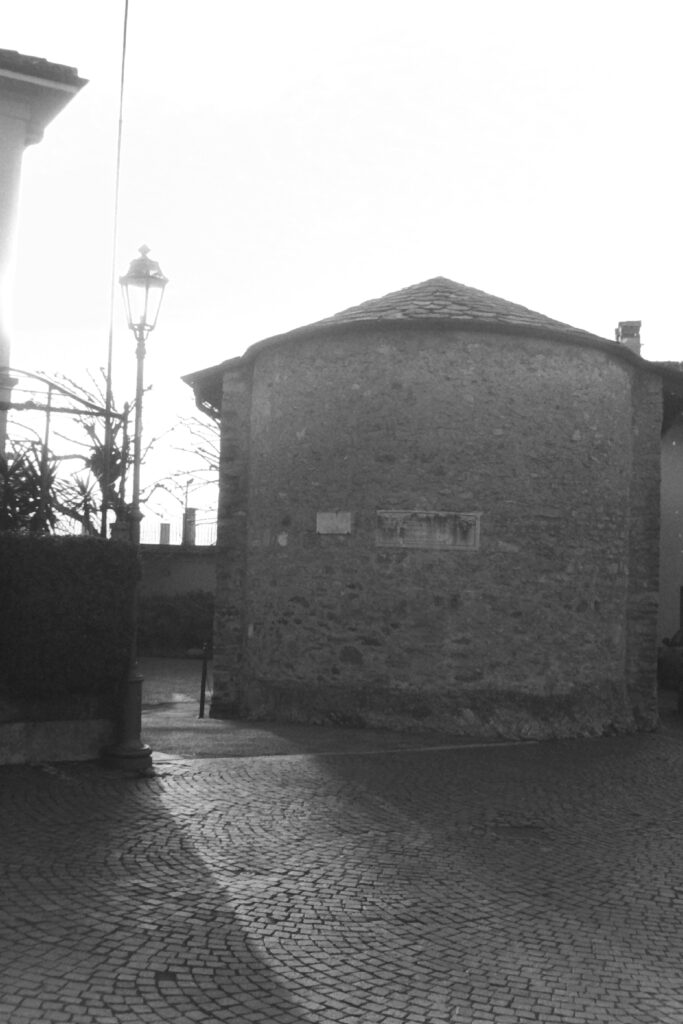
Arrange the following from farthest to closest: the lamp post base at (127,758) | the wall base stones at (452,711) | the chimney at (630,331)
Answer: the chimney at (630,331) → the wall base stones at (452,711) → the lamp post base at (127,758)

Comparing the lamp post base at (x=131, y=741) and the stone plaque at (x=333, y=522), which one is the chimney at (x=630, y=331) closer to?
the stone plaque at (x=333, y=522)

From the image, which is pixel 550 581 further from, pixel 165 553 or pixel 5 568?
pixel 165 553

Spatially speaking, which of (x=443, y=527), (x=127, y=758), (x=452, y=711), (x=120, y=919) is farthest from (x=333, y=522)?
(x=120, y=919)

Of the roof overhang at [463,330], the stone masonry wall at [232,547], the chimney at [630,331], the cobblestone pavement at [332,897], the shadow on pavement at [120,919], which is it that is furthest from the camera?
the chimney at [630,331]

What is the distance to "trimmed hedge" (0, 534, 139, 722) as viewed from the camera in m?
8.59

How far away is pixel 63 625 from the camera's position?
8.76 meters

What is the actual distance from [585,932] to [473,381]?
851 cm

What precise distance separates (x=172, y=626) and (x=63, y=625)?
19.9 metres

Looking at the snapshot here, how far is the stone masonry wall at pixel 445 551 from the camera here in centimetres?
1253

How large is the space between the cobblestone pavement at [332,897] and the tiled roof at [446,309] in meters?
6.07

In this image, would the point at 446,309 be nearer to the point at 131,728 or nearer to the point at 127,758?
the point at 131,728

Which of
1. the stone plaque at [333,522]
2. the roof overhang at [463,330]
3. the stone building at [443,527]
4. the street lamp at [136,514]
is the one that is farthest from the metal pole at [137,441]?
the roof overhang at [463,330]

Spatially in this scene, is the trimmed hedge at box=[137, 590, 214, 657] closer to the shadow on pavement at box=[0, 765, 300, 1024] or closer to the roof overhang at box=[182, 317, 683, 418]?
the roof overhang at box=[182, 317, 683, 418]

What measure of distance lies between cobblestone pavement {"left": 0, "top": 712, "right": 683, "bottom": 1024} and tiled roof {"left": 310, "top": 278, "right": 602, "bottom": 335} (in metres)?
6.07
